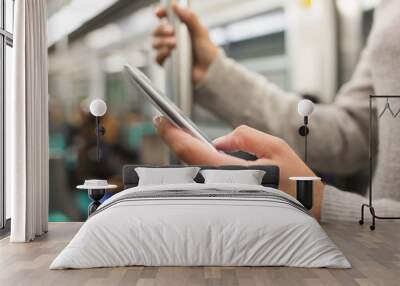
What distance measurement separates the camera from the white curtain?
604 centimetres

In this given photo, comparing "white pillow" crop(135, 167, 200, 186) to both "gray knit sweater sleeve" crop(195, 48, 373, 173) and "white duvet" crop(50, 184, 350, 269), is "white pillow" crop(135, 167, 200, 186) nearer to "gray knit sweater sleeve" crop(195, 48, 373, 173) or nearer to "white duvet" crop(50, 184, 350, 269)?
"gray knit sweater sleeve" crop(195, 48, 373, 173)

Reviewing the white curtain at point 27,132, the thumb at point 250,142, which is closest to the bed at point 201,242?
the white curtain at point 27,132

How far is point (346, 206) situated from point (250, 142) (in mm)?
1416

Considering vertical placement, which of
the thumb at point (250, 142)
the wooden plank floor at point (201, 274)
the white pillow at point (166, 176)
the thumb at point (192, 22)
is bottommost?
the wooden plank floor at point (201, 274)

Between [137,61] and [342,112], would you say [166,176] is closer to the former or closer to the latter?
[137,61]

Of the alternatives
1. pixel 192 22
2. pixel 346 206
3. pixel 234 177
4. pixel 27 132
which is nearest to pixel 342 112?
pixel 346 206

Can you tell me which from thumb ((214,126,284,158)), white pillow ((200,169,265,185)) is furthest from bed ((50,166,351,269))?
thumb ((214,126,284,158))

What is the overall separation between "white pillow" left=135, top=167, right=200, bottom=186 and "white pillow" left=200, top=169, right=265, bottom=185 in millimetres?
193

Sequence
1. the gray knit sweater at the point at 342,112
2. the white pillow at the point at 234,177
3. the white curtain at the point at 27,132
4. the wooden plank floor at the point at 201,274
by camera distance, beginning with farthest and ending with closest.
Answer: the gray knit sweater at the point at 342,112 → the white pillow at the point at 234,177 → the white curtain at the point at 27,132 → the wooden plank floor at the point at 201,274

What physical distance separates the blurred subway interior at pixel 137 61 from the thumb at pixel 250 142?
13cm

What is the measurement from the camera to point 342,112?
7.43 meters

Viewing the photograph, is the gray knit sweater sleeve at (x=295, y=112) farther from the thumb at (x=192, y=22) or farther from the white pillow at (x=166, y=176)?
the white pillow at (x=166, y=176)

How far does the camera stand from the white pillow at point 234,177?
666 centimetres

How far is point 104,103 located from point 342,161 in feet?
9.72
